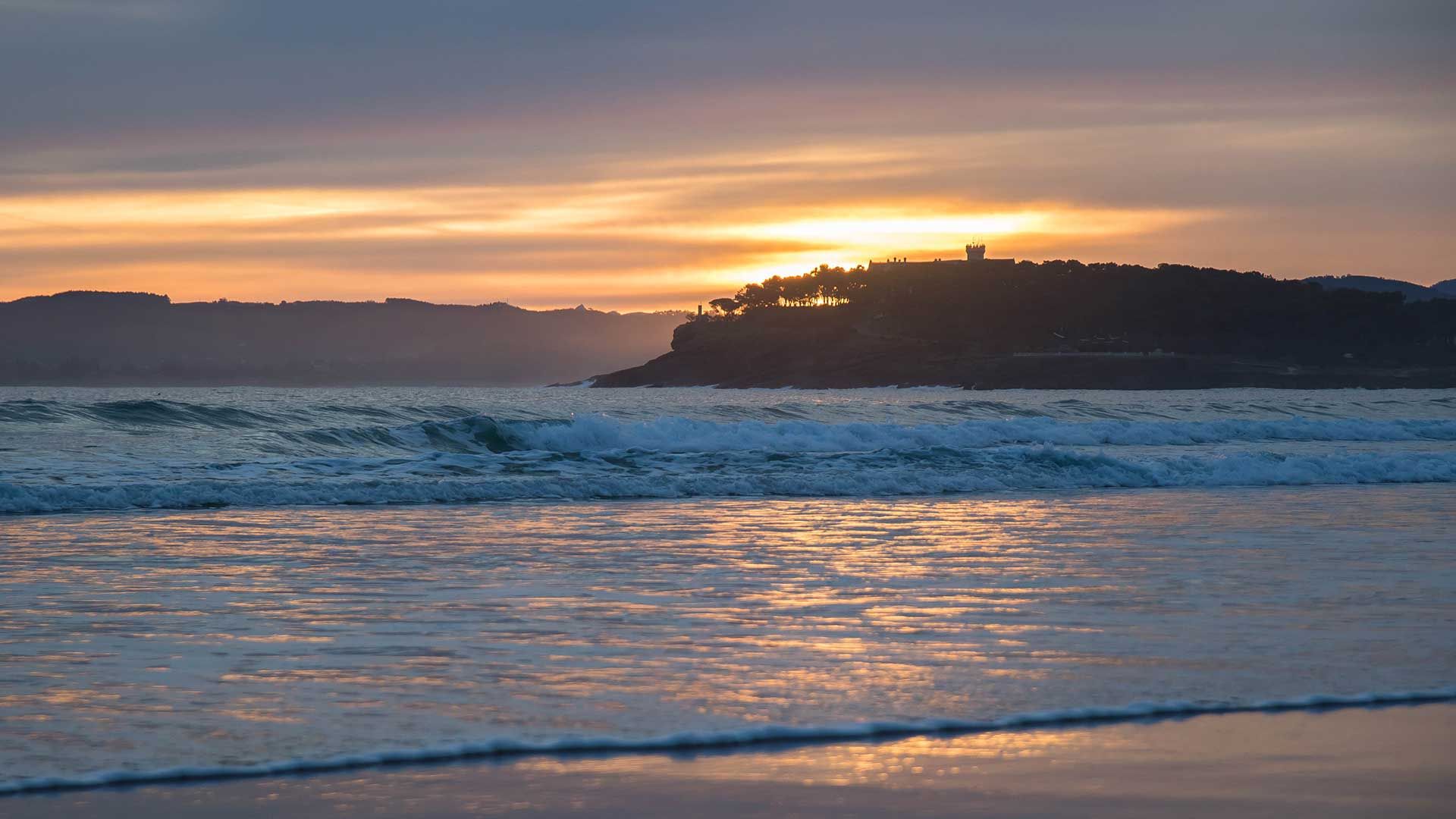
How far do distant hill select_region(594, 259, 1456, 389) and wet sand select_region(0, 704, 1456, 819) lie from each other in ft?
362

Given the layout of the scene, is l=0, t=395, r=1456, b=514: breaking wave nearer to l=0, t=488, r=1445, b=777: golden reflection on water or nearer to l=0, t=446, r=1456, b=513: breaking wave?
l=0, t=446, r=1456, b=513: breaking wave

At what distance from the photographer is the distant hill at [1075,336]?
11888 centimetres

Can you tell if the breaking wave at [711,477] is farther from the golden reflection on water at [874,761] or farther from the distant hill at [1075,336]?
the distant hill at [1075,336]

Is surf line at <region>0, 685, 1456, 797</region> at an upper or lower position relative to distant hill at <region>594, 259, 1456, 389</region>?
lower

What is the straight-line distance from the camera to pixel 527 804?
16.0 ft

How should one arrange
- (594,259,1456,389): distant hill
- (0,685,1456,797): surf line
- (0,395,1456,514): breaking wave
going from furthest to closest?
(594,259,1456,389): distant hill
(0,395,1456,514): breaking wave
(0,685,1456,797): surf line

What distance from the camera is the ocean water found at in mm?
6004

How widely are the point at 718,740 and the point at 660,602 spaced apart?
338 centimetres

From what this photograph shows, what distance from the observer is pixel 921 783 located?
511 centimetres

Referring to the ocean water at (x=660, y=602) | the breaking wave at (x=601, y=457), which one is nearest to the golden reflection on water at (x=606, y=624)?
the ocean water at (x=660, y=602)

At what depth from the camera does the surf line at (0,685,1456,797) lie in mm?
5113

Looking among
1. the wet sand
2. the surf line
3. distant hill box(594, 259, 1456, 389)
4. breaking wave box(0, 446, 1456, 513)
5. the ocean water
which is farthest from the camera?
distant hill box(594, 259, 1456, 389)

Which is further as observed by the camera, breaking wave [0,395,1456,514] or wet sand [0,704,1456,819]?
breaking wave [0,395,1456,514]

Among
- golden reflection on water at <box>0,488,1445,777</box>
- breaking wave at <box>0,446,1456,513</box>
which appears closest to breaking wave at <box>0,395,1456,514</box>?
breaking wave at <box>0,446,1456,513</box>
